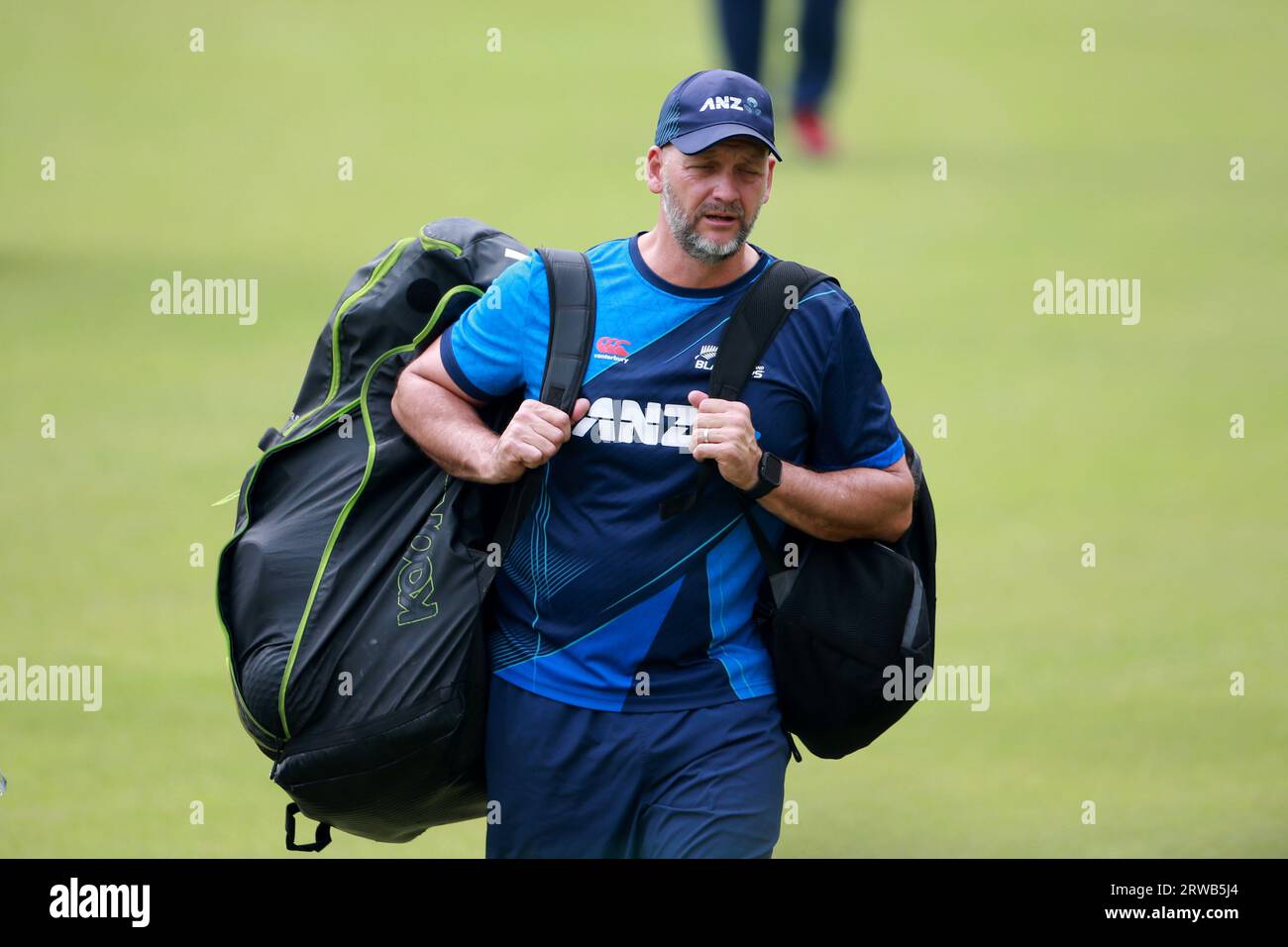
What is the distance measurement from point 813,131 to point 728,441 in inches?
564

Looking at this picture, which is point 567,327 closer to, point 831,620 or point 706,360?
point 706,360

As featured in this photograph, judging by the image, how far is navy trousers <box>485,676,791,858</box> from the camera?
4.09m

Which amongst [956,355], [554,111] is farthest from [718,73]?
[554,111]

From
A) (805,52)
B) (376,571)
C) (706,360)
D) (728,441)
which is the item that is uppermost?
(805,52)

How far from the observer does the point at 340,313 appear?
441 cm

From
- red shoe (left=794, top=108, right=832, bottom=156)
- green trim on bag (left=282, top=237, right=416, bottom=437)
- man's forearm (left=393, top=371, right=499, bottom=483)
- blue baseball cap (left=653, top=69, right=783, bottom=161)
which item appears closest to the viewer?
blue baseball cap (left=653, top=69, right=783, bottom=161)

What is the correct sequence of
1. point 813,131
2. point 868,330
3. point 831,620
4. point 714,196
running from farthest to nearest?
1. point 813,131
2. point 868,330
3. point 831,620
4. point 714,196

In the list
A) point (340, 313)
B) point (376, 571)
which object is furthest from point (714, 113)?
point (376, 571)

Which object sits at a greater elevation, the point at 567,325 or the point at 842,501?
the point at 567,325

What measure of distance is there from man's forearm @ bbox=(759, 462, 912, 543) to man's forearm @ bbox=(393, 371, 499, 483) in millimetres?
625

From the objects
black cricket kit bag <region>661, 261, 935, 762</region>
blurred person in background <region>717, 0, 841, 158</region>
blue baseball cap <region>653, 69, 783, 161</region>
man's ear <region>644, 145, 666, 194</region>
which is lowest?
black cricket kit bag <region>661, 261, 935, 762</region>

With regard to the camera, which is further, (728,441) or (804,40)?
(804,40)

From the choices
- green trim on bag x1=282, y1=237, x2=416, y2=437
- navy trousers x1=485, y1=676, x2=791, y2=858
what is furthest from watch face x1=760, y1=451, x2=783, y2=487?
green trim on bag x1=282, y1=237, x2=416, y2=437

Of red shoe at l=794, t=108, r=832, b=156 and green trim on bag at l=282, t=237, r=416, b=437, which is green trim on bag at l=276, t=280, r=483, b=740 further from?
red shoe at l=794, t=108, r=832, b=156
